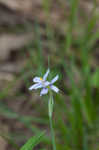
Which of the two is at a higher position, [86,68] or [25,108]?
[86,68]

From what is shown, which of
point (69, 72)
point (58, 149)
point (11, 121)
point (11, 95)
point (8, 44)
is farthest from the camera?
point (8, 44)

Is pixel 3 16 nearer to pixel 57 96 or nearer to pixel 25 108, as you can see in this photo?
pixel 25 108

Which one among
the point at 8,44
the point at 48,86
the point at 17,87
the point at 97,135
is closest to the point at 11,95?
the point at 17,87

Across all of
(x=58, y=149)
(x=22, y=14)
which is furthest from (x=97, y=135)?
(x=22, y=14)

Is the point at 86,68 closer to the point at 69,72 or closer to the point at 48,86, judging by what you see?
the point at 69,72

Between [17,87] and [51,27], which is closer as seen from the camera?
[17,87]

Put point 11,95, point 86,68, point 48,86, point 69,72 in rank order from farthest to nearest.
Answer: point 11,95
point 86,68
point 69,72
point 48,86

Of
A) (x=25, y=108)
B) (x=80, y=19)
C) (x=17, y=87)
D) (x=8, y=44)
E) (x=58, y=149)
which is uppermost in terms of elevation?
(x=80, y=19)
